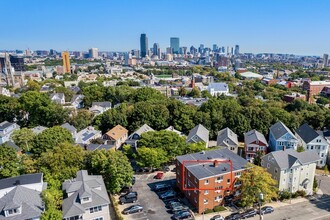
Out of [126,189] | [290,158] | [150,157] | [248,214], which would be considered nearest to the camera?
[248,214]

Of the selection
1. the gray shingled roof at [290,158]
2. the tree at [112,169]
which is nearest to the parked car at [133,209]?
the tree at [112,169]

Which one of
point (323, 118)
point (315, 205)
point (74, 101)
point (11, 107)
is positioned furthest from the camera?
point (74, 101)

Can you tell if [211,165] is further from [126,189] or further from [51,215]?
[51,215]

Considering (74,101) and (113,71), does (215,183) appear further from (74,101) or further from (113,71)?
(113,71)

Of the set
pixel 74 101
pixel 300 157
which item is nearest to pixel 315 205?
pixel 300 157

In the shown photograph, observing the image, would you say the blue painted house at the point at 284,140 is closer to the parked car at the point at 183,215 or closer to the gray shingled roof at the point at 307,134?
the gray shingled roof at the point at 307,134

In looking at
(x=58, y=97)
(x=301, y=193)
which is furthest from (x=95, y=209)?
(x=58, y=97)

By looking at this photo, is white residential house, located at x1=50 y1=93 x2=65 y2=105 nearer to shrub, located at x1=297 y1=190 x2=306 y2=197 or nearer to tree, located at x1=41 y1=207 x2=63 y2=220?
tree, located at x1=41 y1=207 x2=63 y2=220
